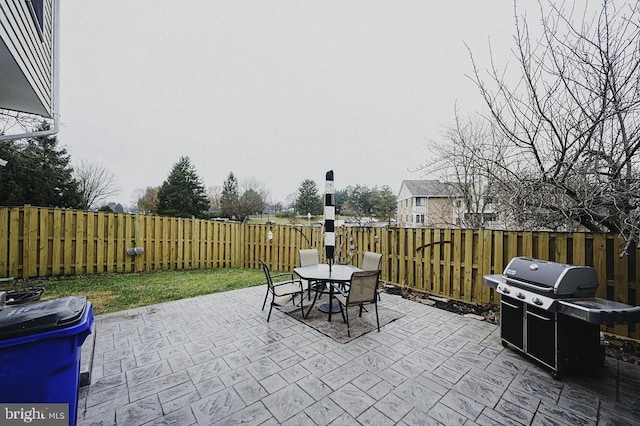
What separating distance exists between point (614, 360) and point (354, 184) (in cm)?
2634

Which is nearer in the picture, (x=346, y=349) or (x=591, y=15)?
(x=591, y=15)

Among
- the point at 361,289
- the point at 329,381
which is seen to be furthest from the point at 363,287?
the point at 329,381

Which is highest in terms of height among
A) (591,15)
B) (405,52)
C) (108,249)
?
(405,52)

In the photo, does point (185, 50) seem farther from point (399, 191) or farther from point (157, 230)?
point (399, 191)

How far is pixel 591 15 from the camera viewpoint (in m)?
2.58

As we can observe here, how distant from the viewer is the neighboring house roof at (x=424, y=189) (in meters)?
8.91

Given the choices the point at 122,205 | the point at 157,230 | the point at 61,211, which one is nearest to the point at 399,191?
the point at 157,230

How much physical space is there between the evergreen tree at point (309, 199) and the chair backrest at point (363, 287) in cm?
2296

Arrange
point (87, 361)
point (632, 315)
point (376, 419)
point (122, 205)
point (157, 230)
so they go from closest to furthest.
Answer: point (376, 419) < point (632, 315) < point (87, 361) < point (157, 230) < point (122, 205)

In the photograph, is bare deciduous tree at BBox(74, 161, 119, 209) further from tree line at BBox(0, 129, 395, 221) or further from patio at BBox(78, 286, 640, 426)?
patio at BBox(78, 286, 640, 426)

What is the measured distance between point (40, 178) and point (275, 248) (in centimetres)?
1339

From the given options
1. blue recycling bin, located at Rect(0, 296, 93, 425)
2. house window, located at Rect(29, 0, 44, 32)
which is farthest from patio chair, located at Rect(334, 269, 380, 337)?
house window, located at Rect(29, 0, 44, 32)

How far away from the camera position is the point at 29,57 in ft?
9.66

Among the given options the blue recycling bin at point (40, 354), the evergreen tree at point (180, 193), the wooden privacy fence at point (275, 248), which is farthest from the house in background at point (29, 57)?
the evergreen tree at point (180, 193)
